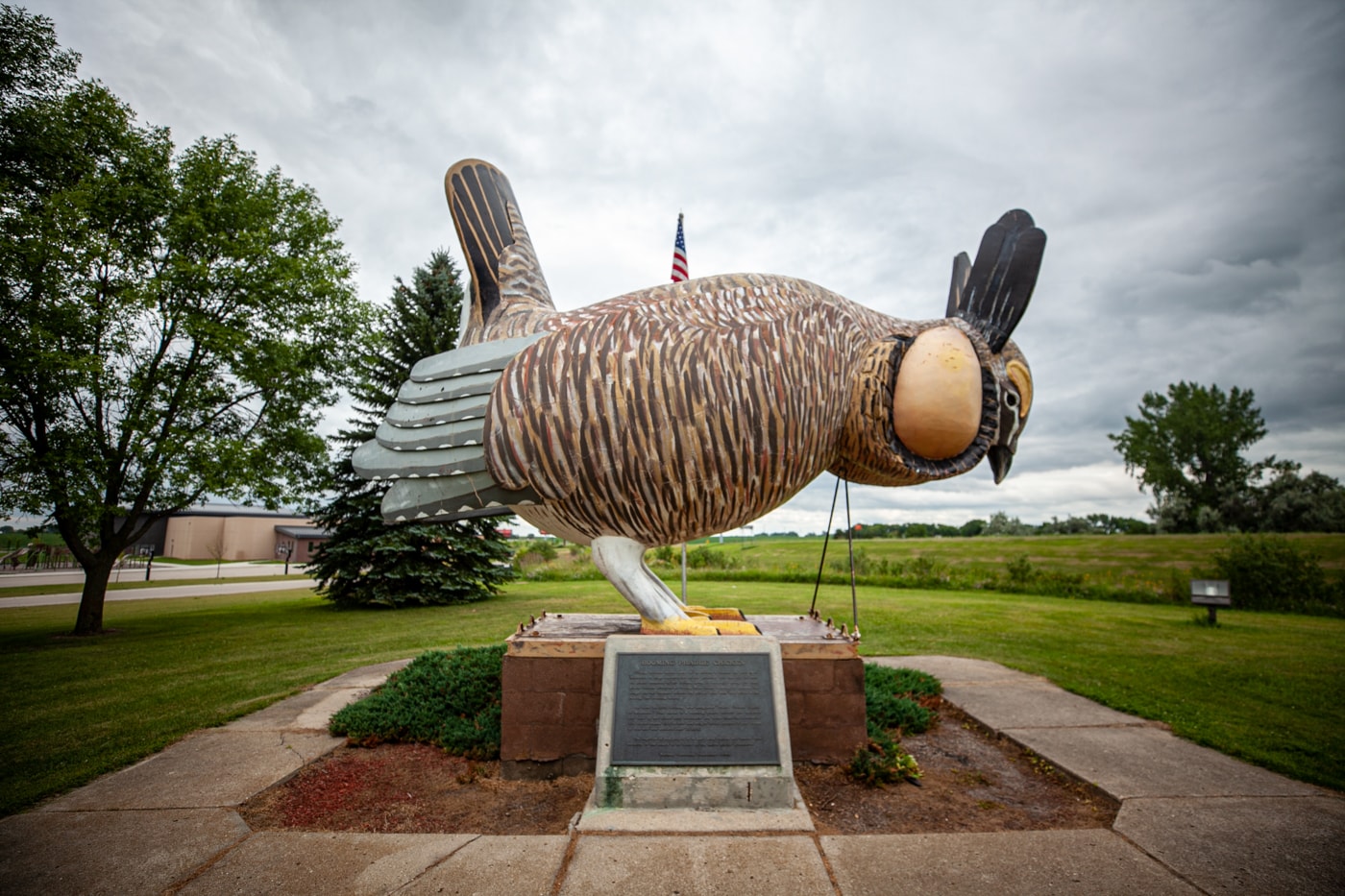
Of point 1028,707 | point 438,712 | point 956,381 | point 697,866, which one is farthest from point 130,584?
point 956,381

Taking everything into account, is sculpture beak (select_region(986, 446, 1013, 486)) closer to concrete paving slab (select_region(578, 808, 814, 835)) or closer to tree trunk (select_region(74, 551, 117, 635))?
concrete paving slab (select_region(578, 808, 814, 835))

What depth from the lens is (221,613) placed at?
12.1 metres

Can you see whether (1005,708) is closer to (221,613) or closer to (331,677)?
(331,677)

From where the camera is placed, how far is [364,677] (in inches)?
247

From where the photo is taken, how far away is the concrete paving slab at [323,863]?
243 centimetres

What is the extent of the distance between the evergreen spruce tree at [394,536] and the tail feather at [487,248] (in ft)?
30.6

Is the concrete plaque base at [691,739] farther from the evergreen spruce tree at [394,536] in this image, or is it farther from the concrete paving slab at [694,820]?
the evergreen spruce tree at [394,536]

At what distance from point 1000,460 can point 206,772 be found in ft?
17.0

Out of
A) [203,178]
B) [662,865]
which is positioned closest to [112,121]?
[203,178]

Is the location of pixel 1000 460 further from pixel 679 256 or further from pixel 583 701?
pixel 679 256

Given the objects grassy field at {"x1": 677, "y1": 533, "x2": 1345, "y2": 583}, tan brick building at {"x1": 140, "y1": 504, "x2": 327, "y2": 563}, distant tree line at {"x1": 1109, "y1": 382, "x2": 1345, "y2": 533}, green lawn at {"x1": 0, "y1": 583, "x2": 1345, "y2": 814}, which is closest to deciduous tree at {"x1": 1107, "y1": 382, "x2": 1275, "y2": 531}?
distant tree line at {"x1": 1109, "y1": 382, "x2": 1345, "y2": 533}

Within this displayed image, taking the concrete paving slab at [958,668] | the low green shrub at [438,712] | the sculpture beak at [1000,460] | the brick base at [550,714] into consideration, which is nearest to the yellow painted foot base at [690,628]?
the brick base at [550,714]

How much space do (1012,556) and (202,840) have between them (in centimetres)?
1906

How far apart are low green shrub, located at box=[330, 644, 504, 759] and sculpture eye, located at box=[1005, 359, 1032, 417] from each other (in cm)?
378
